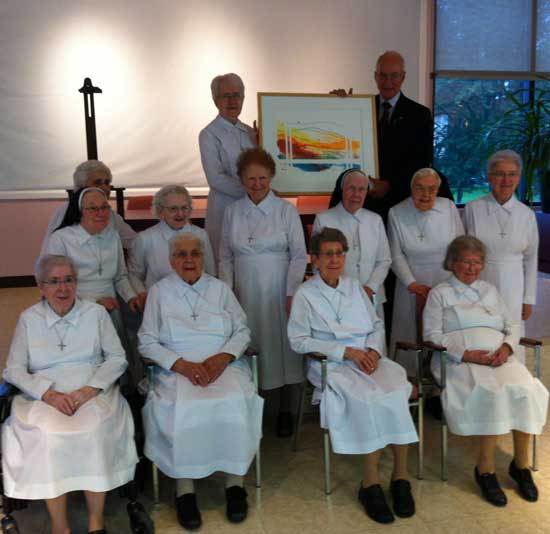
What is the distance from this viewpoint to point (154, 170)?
782 centimetres

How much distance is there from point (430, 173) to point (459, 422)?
140cm

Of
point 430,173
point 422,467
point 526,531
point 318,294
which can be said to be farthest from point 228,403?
point 430,173

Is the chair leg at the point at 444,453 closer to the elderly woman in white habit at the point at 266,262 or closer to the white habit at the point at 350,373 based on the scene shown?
the white habit at the point at 350,373

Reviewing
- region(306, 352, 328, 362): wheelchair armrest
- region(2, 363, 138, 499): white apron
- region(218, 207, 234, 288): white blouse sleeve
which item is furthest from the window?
region(2, 363, 138, 499): white apron

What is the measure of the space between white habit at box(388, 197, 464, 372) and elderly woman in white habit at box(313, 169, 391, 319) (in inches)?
5.3

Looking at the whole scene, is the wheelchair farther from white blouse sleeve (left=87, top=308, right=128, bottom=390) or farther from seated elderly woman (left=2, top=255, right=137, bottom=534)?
white blouse sleeve (left=87, top=308, right=128, bottom=390)

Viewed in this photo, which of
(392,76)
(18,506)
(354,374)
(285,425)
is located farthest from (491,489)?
(392,76)

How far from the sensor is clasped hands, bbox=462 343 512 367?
10.3 feet

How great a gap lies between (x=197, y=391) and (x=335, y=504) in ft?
2.75

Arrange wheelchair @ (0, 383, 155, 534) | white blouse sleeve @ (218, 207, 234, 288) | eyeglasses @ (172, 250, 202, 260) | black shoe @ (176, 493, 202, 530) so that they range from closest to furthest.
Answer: wheelchair @ (0, 383, 155, 534), black shoe @ (176, 493, 202, 530), eyeglasses @ (172, 250, 202, 260), white blouse sleeve @ (218, 207, 234, 288)

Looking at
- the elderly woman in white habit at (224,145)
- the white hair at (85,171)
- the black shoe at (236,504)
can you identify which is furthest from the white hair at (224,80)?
the black shoe at (236,504)

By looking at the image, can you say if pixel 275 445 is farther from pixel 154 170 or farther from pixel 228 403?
pixel 154 170

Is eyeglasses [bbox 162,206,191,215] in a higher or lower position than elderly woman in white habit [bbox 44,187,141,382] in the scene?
higher

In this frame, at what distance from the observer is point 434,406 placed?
3.98 meters
